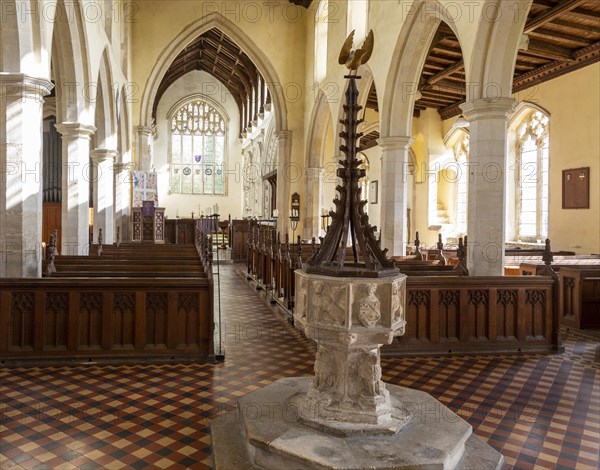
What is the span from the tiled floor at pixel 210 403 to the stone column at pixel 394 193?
13.0 feet

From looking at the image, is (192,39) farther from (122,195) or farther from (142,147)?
(122,195)

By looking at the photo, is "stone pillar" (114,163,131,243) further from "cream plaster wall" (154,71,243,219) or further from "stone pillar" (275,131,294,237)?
"cream plaster wall" (154,71,243,219)

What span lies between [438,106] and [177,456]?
50.3 feet

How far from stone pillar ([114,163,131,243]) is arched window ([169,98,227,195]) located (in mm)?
12435

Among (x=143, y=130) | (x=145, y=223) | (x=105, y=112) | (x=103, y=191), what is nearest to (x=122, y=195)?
(x=145, y=223)

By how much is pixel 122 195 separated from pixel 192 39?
4.96m

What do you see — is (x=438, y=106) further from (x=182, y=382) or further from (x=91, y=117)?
(x=182, y=382)

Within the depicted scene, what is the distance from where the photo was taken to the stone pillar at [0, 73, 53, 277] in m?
5.28

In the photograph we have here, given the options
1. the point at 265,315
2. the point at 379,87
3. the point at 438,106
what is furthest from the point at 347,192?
the point at 438,106

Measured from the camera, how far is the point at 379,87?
998 centimetres

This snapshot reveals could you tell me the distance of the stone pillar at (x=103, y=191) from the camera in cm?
1059

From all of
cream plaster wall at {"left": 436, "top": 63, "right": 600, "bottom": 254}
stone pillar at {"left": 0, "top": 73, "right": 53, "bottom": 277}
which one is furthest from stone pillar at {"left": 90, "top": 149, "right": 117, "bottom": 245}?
cream plaster wall at {"left": 436, "top": 63, "right": 600, "bottom": 254}

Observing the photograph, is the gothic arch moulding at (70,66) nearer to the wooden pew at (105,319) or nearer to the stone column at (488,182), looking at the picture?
the wooden pew at (105,319)

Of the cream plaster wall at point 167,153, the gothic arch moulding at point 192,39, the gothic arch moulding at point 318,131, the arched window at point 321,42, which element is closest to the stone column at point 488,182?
the gothic arch moulding at point 318,131
